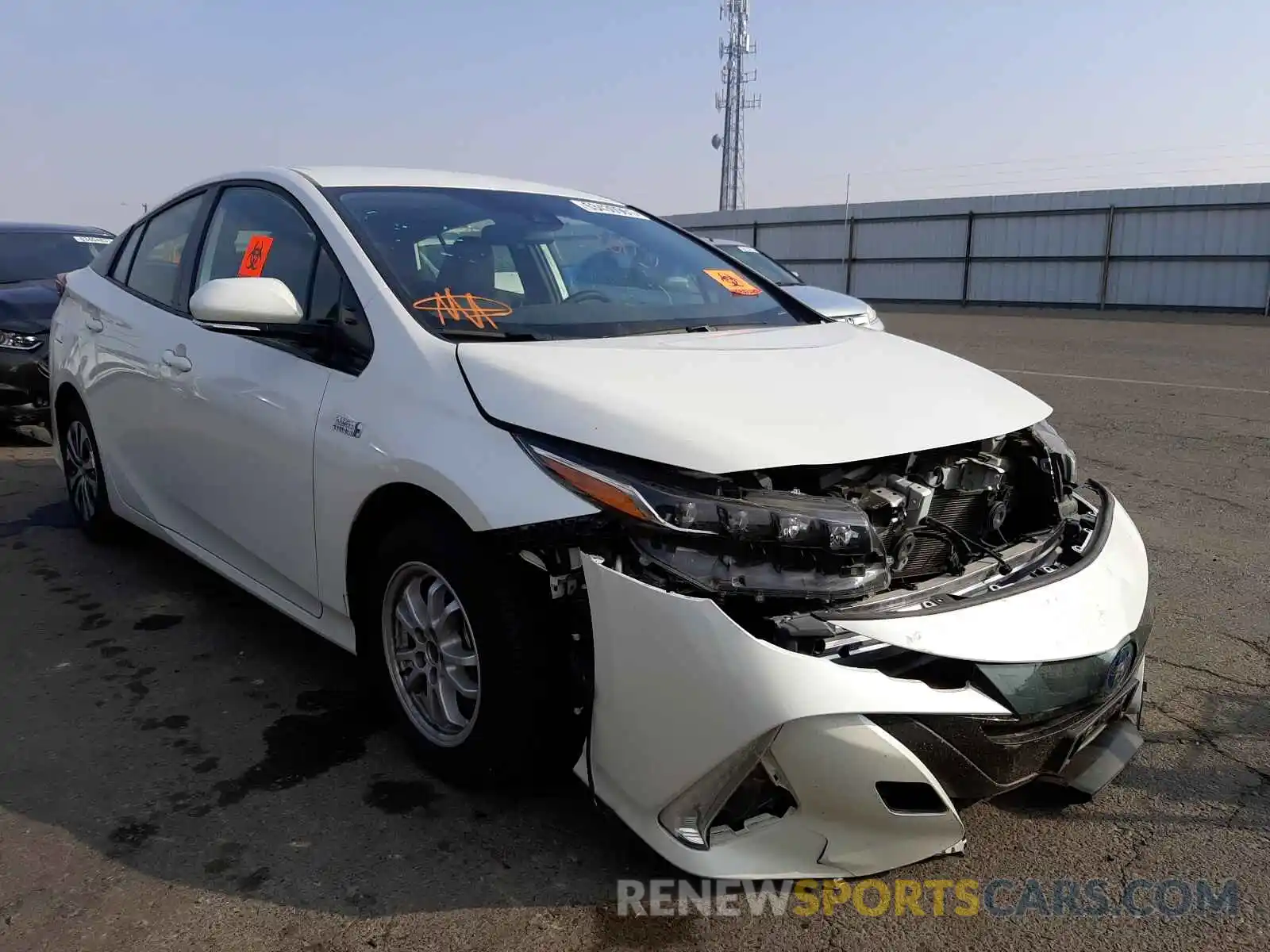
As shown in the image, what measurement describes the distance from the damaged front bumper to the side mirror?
4.45ft

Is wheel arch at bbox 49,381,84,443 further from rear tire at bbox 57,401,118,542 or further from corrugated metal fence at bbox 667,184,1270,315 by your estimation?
corrugated metal fence at bbox 667,184,1270,315

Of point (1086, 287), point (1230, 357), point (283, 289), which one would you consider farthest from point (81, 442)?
point (1086, 287)

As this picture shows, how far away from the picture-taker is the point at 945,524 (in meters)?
2.50

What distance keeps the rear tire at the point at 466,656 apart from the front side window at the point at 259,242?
3.21 feet

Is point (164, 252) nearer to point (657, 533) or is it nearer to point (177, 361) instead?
point (177, 361)

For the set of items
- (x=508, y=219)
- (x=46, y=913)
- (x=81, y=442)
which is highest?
(x=508, y=219)

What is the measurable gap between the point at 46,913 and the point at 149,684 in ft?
4.09

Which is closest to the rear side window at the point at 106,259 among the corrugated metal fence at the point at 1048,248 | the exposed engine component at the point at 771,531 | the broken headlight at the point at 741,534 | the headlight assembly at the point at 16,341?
the headlight assembly at the point at 16,341

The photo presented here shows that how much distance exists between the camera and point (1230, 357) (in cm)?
1280

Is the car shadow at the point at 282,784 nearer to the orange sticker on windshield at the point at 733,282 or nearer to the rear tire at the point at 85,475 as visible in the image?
the rear tire at the point at 85,475

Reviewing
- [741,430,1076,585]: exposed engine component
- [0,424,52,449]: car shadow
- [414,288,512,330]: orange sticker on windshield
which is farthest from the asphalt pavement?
[0,424,52,449]: car shadow

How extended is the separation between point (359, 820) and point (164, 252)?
261 cm

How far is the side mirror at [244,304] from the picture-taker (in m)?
2.90

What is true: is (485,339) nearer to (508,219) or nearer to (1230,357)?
(508,219)
